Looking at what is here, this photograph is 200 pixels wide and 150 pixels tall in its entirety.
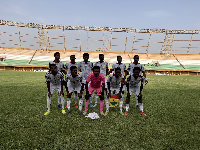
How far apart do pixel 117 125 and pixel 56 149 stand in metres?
1.99

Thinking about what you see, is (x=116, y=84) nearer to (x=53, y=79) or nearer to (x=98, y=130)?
(x=98, y=130)

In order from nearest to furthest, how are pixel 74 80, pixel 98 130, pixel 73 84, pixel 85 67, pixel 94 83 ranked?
1. pixel 98 130
2. pixel 94 83
3. pixel 74 80
4. pixel 73 84
5. pixel 85 67

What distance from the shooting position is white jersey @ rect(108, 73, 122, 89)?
5.26 m

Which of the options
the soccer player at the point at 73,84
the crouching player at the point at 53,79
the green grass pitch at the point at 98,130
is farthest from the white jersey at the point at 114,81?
the crouching player at the point at 53,79

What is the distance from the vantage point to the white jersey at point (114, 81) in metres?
5.26

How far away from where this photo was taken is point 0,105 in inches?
235

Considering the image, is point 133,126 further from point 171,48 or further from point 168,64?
point 171,48

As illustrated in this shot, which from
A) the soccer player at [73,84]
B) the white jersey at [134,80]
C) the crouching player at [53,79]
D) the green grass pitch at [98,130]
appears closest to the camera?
the green grass pitch at [98,130]

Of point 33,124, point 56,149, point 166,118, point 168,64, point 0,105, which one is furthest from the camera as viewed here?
point 168,64

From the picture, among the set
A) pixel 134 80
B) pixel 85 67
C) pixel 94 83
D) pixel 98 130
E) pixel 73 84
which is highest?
pixel 85 67

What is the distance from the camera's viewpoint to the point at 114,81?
5289 millimetres

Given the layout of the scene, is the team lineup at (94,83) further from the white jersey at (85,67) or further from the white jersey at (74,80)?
the white jersey at (85,67)

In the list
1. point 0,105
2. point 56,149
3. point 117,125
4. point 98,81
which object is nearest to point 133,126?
point 117,125

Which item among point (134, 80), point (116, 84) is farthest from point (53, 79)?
point (134, 80)
